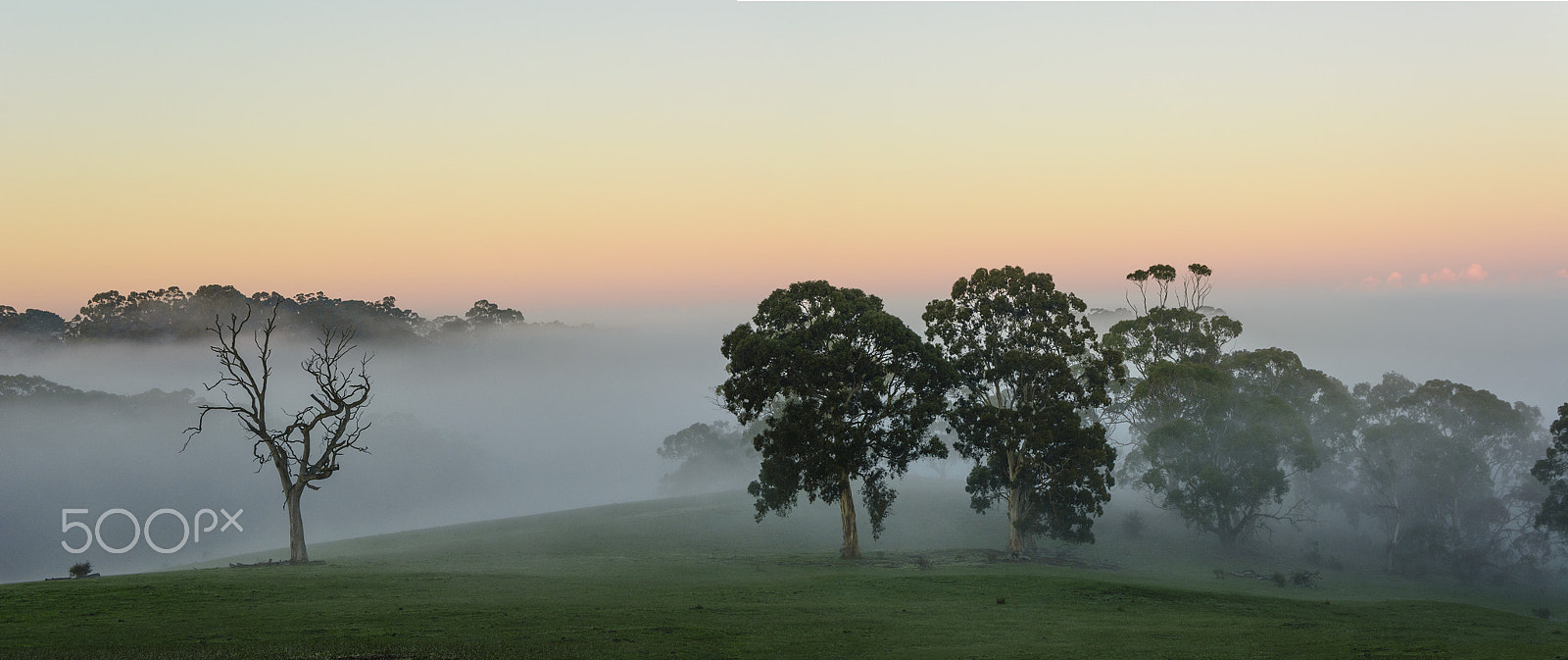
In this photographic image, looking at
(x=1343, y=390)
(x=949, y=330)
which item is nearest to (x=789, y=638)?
(x=949, y=330)

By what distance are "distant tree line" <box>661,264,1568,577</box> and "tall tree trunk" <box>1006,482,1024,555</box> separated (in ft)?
0.46

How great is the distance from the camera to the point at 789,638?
27.1 meters

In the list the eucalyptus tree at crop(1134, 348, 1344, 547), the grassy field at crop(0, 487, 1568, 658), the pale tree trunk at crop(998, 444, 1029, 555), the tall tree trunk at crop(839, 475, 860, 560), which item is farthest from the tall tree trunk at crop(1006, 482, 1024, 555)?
the eucalyptus tree at crop(1134, 348, 1344, 547)

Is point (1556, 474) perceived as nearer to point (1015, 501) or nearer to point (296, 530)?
point (1015, 501)

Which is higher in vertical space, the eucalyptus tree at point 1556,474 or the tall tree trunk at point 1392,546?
the eucalyptus tree at point 1556,474

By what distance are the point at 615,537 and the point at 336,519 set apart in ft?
368

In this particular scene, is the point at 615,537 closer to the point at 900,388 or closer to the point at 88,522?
the point at 900,388

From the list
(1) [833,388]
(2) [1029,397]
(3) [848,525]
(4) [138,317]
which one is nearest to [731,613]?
(1) [833,388]

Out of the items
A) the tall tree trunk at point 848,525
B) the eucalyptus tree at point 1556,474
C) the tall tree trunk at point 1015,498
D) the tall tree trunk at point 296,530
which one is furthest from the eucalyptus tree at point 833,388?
the eucalyptus tree at point 1556,474

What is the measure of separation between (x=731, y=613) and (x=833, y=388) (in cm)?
2371

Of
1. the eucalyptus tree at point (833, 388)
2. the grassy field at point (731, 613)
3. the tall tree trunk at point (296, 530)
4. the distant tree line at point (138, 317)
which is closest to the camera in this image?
the grassy field at point (731, 613)

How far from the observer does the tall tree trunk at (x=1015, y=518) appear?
61.3 m

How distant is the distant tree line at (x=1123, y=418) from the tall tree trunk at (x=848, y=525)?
0.42 feet

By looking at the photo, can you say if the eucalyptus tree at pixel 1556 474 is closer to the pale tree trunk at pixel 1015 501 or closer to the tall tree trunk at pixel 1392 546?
the tall tree trunk at pixel 1392 546
